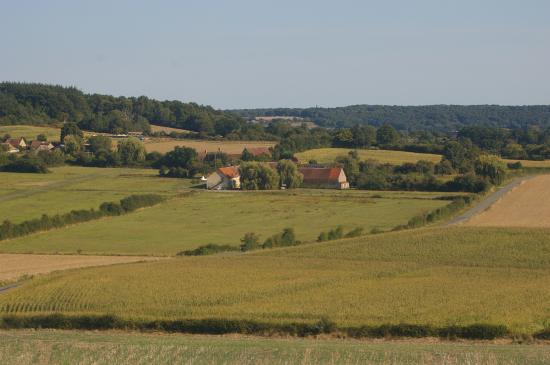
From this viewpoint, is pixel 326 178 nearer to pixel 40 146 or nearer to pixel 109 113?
pixel 40 146

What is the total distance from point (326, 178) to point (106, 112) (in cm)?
7868

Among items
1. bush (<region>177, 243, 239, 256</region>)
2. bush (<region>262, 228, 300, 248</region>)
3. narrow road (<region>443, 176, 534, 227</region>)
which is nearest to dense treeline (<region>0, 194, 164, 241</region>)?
bush (<region>177, 243, 239, 256</region>)

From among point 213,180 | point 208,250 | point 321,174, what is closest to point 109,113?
point 213,180

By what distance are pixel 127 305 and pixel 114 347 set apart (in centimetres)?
703

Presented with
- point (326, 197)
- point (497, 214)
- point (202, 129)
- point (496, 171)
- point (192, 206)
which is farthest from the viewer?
point (202, 129)

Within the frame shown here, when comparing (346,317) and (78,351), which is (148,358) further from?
(346,317)

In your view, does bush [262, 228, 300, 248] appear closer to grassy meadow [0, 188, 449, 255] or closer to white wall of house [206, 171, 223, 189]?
grassy meadow [0, 188, 449, 255]

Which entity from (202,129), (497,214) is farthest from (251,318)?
(202,129)

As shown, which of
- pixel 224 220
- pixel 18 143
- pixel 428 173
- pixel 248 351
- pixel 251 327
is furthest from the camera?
pixel 18 143

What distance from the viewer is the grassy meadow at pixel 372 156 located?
303 ft

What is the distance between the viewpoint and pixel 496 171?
249 feet

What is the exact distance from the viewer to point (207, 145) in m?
109

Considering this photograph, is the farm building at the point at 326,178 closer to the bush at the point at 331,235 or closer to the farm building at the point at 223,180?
the farm building at the point at 223,180

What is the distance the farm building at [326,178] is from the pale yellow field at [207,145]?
68.8 ft
